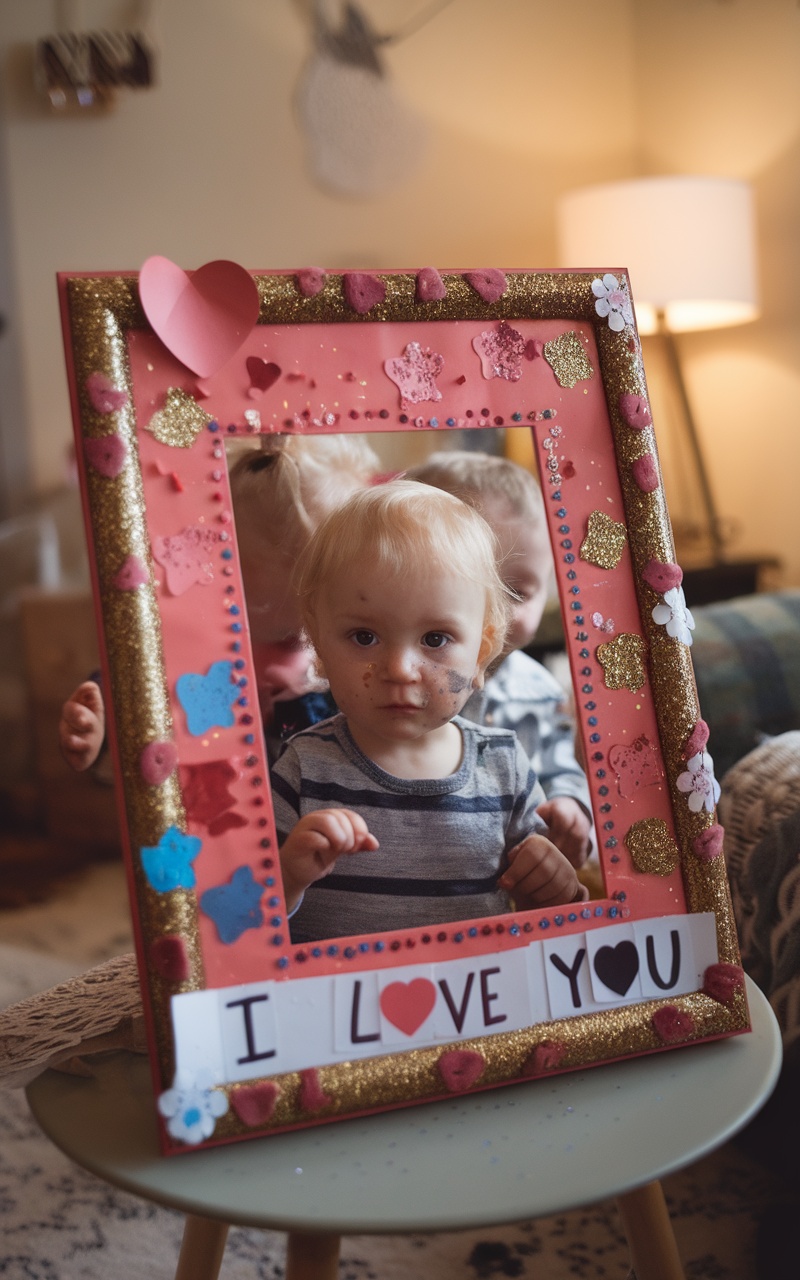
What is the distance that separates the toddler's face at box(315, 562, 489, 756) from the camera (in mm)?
596

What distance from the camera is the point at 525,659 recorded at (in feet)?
2.23

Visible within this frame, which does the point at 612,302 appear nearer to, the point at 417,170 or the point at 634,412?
the point at 634,412

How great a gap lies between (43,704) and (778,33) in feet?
6.89

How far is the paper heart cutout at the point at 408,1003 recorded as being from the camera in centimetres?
56

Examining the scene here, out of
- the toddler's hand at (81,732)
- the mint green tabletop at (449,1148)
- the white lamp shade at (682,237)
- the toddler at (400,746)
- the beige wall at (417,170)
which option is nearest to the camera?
the mint green tabletop at (449,1148)

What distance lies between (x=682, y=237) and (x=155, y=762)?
1864 mm

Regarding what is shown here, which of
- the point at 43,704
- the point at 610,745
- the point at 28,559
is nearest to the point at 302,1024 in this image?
the point at 610,745

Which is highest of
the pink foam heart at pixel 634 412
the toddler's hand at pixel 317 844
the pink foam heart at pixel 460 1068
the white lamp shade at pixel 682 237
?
the white lamp shade at pixel 682 237

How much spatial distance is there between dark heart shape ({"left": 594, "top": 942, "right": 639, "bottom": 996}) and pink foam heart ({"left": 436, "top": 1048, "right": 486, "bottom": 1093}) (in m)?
0.09

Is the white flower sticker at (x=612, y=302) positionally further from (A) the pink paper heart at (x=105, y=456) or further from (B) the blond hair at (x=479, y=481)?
(A) the pink paper heart at (x=105, y=456)

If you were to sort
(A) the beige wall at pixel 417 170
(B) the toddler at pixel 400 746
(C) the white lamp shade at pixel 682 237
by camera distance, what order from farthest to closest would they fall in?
(A) the beige wall at pixel 417 170
(C) the white lamp shade at pixel 682 237
(B) the toddler at pixel 400 746

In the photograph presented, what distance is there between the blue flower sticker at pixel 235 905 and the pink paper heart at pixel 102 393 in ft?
0.82

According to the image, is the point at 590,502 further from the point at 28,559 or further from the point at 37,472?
the point at 37,472

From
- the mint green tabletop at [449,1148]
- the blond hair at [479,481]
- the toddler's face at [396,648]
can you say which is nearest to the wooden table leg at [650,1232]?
the mint green tabletop at [449,1148]
